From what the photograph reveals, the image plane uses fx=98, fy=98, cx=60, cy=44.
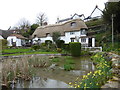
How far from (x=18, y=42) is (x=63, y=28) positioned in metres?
12.4

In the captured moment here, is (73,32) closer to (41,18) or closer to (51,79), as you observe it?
(41,18)

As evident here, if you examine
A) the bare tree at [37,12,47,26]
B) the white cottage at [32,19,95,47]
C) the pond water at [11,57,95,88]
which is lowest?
the pond water at [11,57,95,88]

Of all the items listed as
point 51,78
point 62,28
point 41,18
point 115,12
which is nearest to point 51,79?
point 51,78

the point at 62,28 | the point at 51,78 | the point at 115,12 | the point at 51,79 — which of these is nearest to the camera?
the point at 51,79

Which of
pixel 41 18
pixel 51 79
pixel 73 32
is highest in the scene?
pixel 41 18

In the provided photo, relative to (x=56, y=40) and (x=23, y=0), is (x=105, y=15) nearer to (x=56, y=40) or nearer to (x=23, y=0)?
(x=56, y=40)

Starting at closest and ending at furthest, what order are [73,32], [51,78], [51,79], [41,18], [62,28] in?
[51,79]
[51,78]
[73,32]
[62,28]
[41,18]

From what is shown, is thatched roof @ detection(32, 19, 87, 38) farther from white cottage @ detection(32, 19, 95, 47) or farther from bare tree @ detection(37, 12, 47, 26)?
bare tree @ detection(37, 12, 47, 26)

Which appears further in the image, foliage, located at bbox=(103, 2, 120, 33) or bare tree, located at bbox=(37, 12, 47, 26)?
bare tree, located at bbox=(37, 12, 47, 26)

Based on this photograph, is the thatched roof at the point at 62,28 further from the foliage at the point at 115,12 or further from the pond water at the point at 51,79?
the pond water at the point at 51,79

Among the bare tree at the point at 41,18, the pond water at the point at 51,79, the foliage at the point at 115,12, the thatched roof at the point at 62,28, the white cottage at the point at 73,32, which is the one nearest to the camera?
the pond water at the point at 51,79

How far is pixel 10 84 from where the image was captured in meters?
3.34

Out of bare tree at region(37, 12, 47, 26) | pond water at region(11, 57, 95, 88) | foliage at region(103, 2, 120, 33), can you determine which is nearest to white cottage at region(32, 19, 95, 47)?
foliage at region(103, 2, 120, 33)

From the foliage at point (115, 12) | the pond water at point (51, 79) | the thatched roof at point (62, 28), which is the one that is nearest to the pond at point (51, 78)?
the pond water at point (51, 79)
